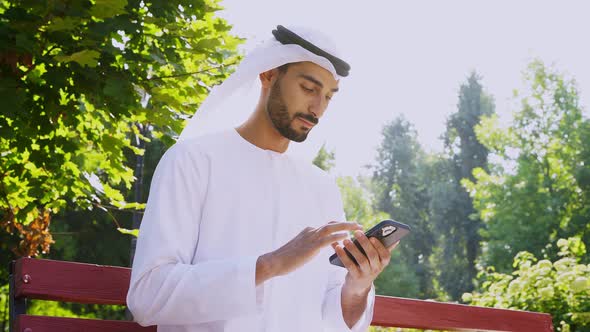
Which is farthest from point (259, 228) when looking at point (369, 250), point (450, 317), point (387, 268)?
point (387, 268)

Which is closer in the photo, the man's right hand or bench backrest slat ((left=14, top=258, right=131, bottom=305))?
the man's right hand

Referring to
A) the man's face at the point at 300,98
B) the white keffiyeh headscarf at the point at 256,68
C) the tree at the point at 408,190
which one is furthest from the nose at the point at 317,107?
the tree at the point at 408,190

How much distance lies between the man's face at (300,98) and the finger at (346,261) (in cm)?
57

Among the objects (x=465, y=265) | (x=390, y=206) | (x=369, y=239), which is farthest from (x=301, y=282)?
(x=390, y=206)

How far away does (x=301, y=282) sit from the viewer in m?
2.92

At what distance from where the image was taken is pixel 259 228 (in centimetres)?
287

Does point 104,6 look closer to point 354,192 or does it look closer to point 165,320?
point 165,320

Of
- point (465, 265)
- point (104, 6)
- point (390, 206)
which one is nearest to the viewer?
point (104, 6)

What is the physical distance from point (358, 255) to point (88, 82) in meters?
2.90

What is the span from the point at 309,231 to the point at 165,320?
0.51 m

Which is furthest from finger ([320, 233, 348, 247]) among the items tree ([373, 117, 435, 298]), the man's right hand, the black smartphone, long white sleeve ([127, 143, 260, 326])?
tree ([373, 117, 435, 298])

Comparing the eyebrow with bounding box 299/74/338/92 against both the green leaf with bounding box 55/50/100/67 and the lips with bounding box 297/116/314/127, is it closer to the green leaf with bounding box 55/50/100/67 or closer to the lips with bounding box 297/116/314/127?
the lips with bounding box 297/116/314/127

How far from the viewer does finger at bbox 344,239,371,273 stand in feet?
8.25

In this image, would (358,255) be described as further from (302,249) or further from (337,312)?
(337,312)
